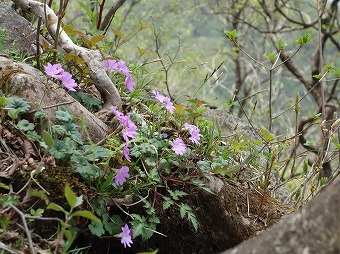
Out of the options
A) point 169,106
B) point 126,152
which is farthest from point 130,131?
point 169,106

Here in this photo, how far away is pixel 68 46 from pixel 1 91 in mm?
654

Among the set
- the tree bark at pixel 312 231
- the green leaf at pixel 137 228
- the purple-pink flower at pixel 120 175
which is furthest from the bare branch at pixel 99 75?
the tree bark at pixel 312 231

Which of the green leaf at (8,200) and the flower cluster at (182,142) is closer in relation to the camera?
the green leaf at (8,200)

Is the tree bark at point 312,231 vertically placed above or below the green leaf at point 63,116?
above

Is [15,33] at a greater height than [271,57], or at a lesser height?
lesser

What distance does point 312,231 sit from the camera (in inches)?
46.8

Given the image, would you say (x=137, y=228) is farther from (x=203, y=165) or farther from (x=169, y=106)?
(x=169, y=106)

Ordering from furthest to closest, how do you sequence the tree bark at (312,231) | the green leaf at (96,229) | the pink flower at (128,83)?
the pink flower at (128,83) → the green leaf at (96,229) → the tree bark at (312,231)

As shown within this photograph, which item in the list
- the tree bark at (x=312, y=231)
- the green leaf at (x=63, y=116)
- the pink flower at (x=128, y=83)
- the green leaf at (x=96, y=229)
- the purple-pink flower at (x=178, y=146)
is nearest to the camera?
the tree bark at (x=312, y=231)

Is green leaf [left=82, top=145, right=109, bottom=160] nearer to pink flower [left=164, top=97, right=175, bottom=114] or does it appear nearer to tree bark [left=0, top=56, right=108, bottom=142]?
tree bark [left=0, top=56, right=108, bottom=142]

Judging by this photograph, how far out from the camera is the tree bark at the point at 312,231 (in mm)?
1159

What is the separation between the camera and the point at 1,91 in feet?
7.48

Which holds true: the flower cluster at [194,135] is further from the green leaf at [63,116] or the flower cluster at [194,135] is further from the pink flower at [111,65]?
the green leaf at [63,116]

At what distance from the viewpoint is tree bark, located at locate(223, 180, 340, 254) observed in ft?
3.80
